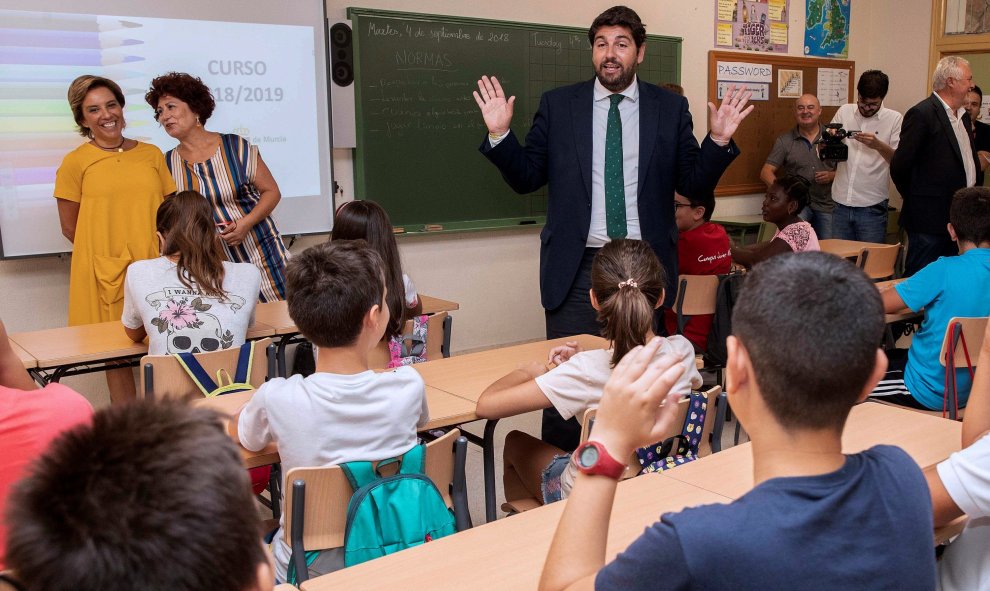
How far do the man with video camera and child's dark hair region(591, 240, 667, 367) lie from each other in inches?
204

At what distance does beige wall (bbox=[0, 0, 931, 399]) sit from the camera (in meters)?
4.57

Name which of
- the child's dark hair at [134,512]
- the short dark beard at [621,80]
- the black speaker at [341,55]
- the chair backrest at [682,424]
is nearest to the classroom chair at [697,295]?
the short dark beard at [621,80]

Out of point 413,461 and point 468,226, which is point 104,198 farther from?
point 413,461

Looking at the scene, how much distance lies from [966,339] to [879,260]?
229 cm

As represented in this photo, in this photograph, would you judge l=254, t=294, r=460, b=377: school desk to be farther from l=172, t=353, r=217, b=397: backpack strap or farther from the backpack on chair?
l=172, t=353, r=217, b=397: backpack strap

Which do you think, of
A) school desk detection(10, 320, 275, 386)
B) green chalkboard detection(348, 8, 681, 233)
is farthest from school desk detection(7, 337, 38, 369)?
green chalkboard detection(348, 8, 681, 233)

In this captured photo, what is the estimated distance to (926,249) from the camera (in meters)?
5.79

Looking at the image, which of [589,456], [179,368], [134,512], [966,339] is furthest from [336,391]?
[966,339]

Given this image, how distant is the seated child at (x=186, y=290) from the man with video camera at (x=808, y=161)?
5288 mm

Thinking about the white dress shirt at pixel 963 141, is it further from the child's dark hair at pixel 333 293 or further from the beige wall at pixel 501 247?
the child's dark hair at pixel 333 293

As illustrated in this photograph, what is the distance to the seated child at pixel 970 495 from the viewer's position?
4.53 ft

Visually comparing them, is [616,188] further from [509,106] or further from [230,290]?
[230,290]

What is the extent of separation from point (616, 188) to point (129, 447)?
9.34 feet

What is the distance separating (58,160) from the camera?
4.40 meters
